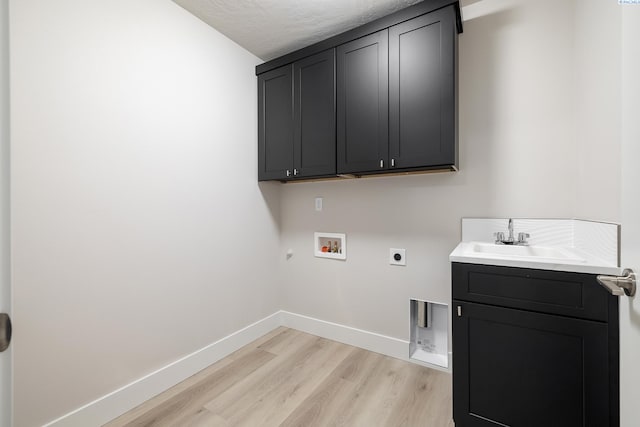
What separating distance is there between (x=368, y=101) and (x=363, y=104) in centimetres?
4

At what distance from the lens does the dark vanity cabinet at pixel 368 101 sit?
1.73 metres

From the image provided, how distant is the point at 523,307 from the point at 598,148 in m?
0.87

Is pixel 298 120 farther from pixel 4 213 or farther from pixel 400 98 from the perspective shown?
pixel 4 213

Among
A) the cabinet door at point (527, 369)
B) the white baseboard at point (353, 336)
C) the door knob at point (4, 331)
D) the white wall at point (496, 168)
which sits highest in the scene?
the white wall at point (496, 168)

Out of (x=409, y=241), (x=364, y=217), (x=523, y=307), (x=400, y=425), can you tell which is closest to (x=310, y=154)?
(x=364, y=217)

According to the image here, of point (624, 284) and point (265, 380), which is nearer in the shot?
point (624, 284)

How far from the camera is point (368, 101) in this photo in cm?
197

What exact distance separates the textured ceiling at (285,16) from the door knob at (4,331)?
6.91ft

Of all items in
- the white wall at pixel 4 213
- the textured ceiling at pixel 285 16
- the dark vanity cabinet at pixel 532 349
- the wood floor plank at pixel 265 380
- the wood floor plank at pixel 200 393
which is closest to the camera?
the white wall at pixel 4 213

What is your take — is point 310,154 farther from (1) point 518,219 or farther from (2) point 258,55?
(1) point 518,219

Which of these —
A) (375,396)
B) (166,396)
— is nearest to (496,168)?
(375,396)

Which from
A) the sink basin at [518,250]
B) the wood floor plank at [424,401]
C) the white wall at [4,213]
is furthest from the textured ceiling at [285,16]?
the wood floor plank at [424,401]

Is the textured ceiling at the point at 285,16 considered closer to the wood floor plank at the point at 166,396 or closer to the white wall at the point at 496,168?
the white wall at the point at 496,168

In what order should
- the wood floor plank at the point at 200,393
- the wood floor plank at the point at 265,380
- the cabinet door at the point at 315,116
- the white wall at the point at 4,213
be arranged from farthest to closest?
the cabinet door at the point at 315,116 → the wood floor plank at the point at 265,380 → the wood floor plank at the point at 200,393 → the white wall at the point at 4,213
